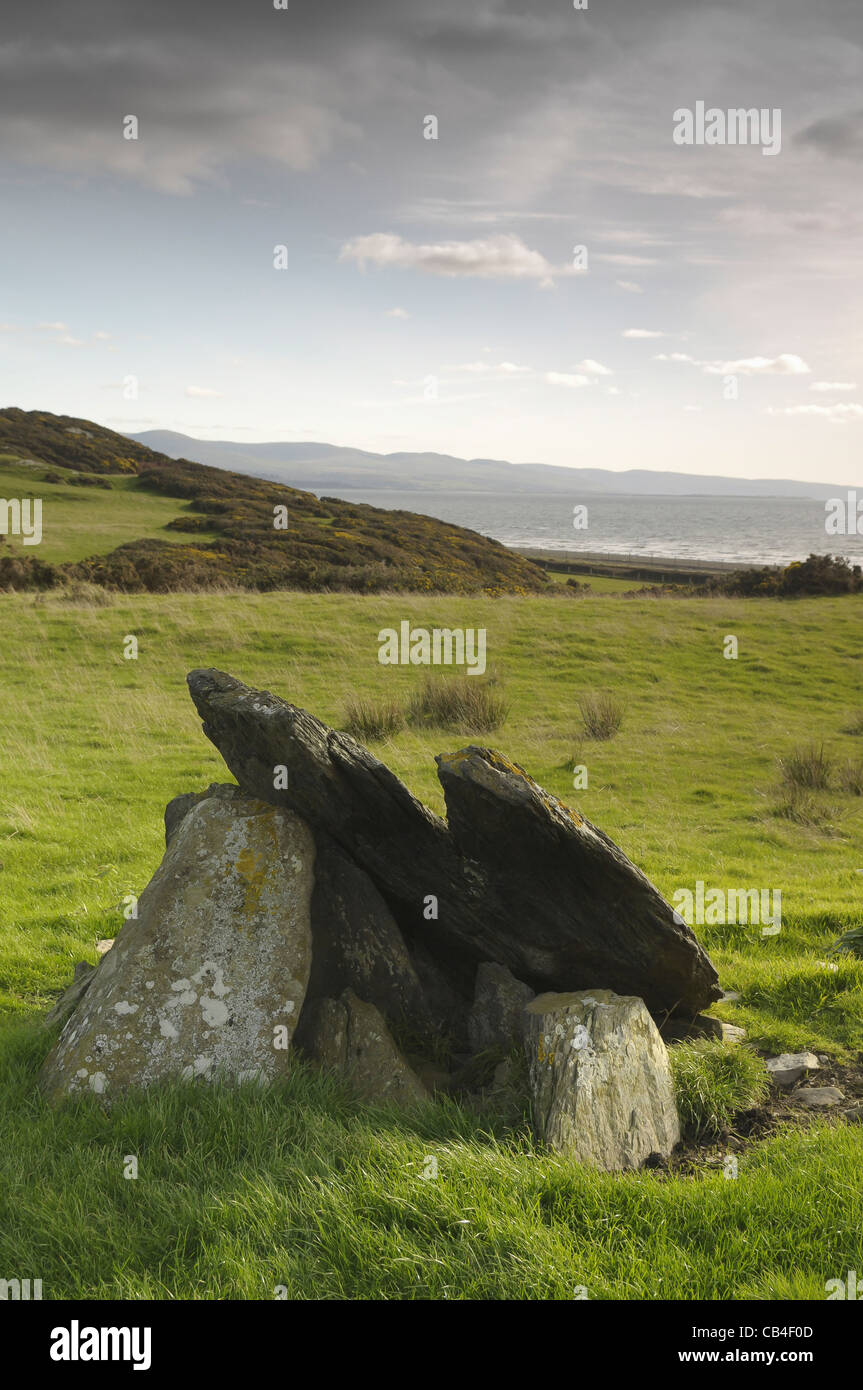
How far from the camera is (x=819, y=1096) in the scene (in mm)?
5891

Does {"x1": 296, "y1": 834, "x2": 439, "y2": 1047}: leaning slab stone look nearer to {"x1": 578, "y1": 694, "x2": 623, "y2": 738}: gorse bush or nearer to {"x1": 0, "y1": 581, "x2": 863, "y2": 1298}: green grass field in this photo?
{"x1": 0, "y1": 581, "x2": 863, "y2": 1298}: green grass field

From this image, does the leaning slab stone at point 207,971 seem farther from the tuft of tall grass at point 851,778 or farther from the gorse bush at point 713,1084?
the tuft of tall grass at point 851,778

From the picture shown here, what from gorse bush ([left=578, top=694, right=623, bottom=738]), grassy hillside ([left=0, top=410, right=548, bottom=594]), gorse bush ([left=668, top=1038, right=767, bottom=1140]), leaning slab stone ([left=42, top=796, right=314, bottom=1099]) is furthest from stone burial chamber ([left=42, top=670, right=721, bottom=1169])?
grassy hillside ([left=0, top=410, right=548, bottom=594])

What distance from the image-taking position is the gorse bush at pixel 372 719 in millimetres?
18375

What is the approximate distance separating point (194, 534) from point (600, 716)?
36.2 meters

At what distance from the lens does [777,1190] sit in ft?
14.8

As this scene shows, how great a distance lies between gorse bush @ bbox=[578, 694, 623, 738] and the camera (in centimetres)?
1966

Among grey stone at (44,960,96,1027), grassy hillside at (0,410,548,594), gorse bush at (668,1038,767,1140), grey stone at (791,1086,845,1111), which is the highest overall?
grassy hillside at (0,410,548,594)

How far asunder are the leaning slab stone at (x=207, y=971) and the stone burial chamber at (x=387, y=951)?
0.01 m

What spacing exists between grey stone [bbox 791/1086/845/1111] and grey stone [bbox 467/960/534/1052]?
1837 millimetres

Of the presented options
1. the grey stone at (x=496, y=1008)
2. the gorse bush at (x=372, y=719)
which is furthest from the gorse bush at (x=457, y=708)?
the grey stone at (x=496, y=1008)
